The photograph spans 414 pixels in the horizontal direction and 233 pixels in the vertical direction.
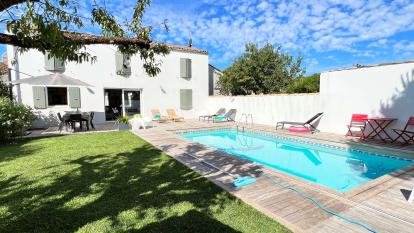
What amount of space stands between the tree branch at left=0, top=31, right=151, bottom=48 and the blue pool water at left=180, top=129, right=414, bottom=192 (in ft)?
16.3

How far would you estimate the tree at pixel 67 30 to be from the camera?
1686 mm

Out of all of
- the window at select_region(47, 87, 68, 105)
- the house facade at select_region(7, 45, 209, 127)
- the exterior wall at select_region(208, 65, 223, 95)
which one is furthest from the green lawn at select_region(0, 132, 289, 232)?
the exterior wall at select_region(208, 65, 223, 95)

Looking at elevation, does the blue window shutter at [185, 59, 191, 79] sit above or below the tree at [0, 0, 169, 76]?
above

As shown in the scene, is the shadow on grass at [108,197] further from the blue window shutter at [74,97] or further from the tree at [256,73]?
the tree at [256,73]

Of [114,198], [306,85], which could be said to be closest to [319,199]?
[114,198]

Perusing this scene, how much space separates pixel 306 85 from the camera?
18125mm

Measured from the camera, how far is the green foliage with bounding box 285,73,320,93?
58.2 feet

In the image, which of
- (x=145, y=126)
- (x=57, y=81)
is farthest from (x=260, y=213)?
(x=57, y=81)

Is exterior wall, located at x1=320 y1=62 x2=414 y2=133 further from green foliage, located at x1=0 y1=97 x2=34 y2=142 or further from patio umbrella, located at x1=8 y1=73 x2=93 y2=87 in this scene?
green foliage, located at x1=0 y1=97 x2=34 y2=142

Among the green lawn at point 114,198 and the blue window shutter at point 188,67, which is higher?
the blue window shutter at point 188,67

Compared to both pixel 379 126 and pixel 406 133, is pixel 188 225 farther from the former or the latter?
pixel 406 133

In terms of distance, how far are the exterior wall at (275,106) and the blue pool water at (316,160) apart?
2.26 m

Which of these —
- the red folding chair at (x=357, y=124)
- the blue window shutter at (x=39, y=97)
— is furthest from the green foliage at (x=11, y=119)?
the red folding chair at (x=357, y=124)

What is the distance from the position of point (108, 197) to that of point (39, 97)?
1099 cm
